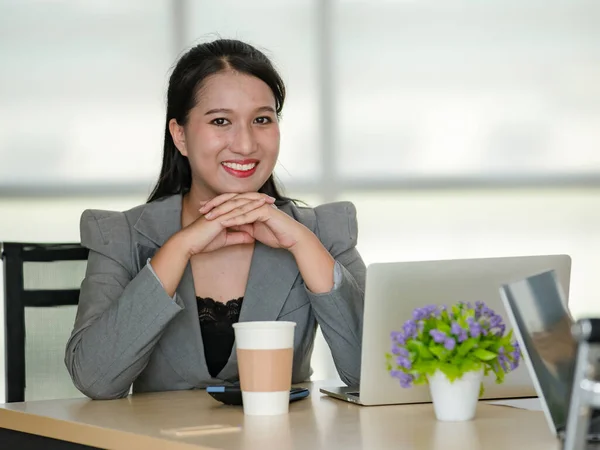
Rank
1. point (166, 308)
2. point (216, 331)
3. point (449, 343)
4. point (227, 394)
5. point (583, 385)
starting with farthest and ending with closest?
point (216, 331) → point (166, 308) → point (227, 394) → point (449, 343) → point (583, 385)

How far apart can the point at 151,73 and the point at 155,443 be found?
2.76m

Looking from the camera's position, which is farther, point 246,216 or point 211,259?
point 211,259

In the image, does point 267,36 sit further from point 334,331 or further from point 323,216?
point 334,331

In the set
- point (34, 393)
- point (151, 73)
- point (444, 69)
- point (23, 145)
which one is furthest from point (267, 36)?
point (34, 393)

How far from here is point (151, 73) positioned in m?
3.94

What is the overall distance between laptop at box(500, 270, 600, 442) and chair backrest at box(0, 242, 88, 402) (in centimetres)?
131

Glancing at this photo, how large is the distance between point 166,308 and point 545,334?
2.68ft

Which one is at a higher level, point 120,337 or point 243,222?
point 243,222

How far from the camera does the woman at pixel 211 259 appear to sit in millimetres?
1893

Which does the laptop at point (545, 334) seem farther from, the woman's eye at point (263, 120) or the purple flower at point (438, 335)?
the woman's eye at point (263, 120)

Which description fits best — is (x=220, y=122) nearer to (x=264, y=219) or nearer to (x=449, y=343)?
(x=264, y=219)

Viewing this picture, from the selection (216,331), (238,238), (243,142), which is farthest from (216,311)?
(243,142)

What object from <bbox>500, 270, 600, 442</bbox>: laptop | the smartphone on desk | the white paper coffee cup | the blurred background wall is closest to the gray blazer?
the smartphone on desk

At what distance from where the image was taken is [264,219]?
2.07m
